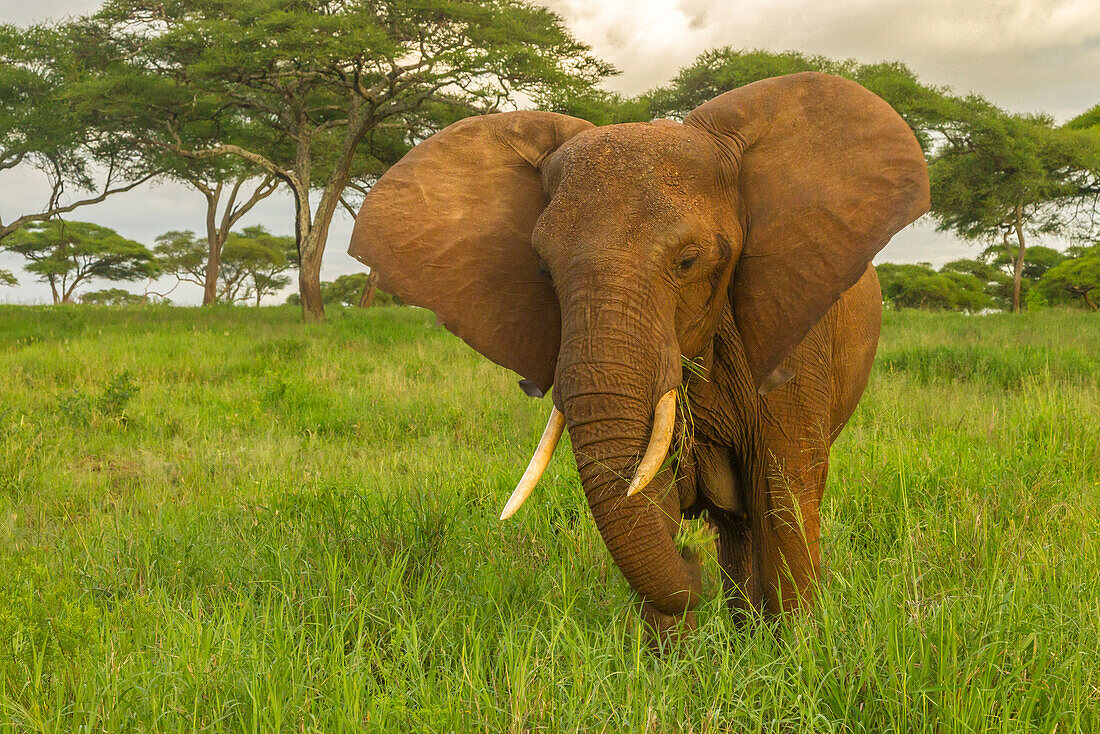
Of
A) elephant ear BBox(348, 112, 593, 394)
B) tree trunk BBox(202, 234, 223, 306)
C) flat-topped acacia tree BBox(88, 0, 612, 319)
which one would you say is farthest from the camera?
tree trunk BBox(202, 234, 223, 306)

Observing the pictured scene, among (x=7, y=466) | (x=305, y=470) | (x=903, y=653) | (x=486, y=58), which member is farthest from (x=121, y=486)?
(x=486, y=58)

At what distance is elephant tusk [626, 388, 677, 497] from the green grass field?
545mm

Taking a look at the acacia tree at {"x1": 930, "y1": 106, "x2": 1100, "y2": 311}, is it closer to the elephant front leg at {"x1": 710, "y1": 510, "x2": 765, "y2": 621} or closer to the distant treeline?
the distant treeline

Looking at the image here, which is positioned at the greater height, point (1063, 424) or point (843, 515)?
point (1063, 424)

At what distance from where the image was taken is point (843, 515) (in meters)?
4.34

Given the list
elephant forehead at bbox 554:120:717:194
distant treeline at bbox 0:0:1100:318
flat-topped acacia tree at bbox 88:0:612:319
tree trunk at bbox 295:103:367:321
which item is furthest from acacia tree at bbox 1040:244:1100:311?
elephant forehead at bbox 554:120:717:194

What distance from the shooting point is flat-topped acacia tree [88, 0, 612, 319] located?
16406 millimetres

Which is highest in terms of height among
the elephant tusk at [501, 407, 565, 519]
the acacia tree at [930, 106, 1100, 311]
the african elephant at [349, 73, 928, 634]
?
the acacia tree at [930, 106, 1100, 311]

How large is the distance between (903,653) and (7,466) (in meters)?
5.44

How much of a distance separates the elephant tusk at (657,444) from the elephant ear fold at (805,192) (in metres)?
0.55

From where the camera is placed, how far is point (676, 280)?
2.67 m

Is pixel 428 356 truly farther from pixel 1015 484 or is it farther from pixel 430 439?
pixel 1015 484

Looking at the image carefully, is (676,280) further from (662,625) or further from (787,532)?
(662,625)

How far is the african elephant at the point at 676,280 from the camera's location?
8.40 ft
